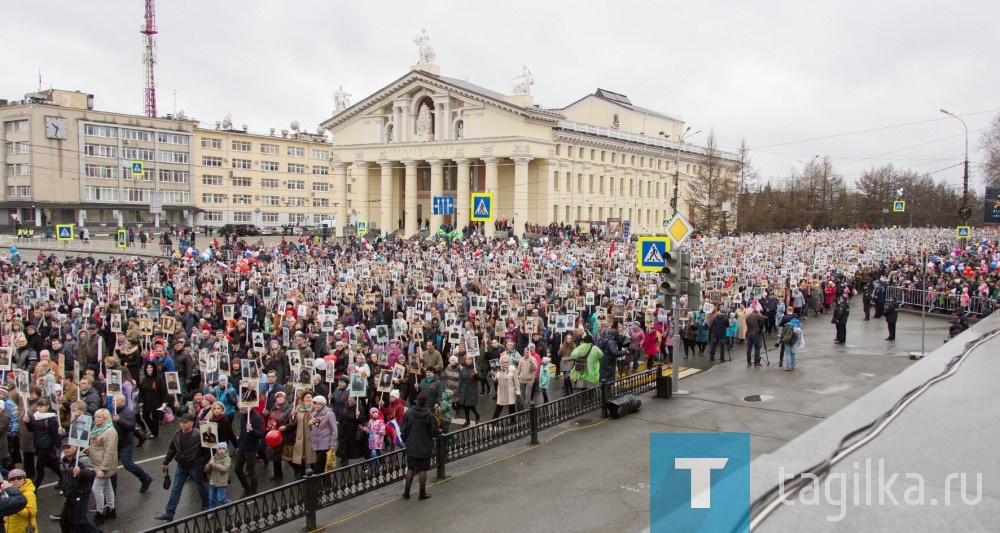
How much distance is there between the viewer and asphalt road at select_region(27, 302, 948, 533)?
8.64 meters

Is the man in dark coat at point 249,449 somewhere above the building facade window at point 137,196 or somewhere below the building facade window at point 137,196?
below

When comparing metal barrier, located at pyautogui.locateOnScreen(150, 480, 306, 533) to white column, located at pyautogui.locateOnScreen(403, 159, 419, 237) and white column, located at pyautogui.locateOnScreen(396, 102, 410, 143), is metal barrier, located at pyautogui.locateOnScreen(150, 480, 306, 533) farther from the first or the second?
white column, located at pyautogui.locateOnScreen(396, 102, 410, 143)

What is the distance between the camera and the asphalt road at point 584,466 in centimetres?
864

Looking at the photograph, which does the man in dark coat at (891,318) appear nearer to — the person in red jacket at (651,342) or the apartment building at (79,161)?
the person in red jacket at (651,342)

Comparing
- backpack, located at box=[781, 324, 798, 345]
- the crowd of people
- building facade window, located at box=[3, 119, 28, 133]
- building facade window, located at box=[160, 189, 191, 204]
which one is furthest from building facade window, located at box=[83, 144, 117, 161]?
backpack, located at box=[781, 324, 798, 345]

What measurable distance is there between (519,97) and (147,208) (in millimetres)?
42441

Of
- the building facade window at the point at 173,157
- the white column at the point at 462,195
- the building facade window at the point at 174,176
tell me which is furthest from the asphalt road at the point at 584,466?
the building facade window at the point at 173,157

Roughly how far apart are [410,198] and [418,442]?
5922 cm

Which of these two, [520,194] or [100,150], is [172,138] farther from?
[520,194]

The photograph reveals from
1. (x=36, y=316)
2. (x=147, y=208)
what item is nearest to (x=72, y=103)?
(x=147, y=208)

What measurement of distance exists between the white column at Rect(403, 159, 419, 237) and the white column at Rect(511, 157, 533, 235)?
10.6m

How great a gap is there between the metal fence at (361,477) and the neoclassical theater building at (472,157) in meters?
43.0

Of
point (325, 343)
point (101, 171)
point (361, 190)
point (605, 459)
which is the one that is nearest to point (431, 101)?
point (361, 190)

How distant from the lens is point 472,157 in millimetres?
63250
